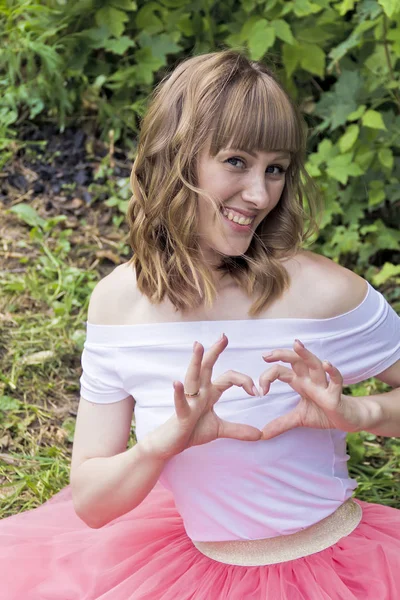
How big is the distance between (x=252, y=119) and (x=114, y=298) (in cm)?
49

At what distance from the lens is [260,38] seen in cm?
333

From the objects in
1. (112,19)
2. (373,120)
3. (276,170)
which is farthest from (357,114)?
(276,170)

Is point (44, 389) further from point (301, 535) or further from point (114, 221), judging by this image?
point (301, 535)

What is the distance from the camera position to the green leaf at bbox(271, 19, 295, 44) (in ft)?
10.9

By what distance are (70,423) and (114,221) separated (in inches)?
48.1

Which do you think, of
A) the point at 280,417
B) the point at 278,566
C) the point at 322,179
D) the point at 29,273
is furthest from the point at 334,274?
the point at 29,273

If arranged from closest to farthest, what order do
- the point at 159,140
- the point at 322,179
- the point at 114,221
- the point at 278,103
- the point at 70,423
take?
1. the point at 278,103
2. the point at 159,140
3. the point at 70,423
4. the point at 322,179
5. the point at 114,221

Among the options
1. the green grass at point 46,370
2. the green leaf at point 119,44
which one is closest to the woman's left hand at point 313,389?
the green grass at point 46,370

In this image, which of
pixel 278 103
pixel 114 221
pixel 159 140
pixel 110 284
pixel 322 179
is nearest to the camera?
pixel 278 103

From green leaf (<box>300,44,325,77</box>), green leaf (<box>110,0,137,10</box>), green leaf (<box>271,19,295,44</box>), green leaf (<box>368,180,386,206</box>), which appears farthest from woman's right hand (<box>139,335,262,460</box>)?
green leaf (<box>110,0,137,10</box>)

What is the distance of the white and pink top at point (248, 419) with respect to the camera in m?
1.70

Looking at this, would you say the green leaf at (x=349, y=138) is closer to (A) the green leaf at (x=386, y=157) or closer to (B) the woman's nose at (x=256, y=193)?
(A) the green leaf at (x=386, y=157)

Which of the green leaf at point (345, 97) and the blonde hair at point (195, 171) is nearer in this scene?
the blonde hair at point (195, 171)

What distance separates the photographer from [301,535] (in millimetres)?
1723
